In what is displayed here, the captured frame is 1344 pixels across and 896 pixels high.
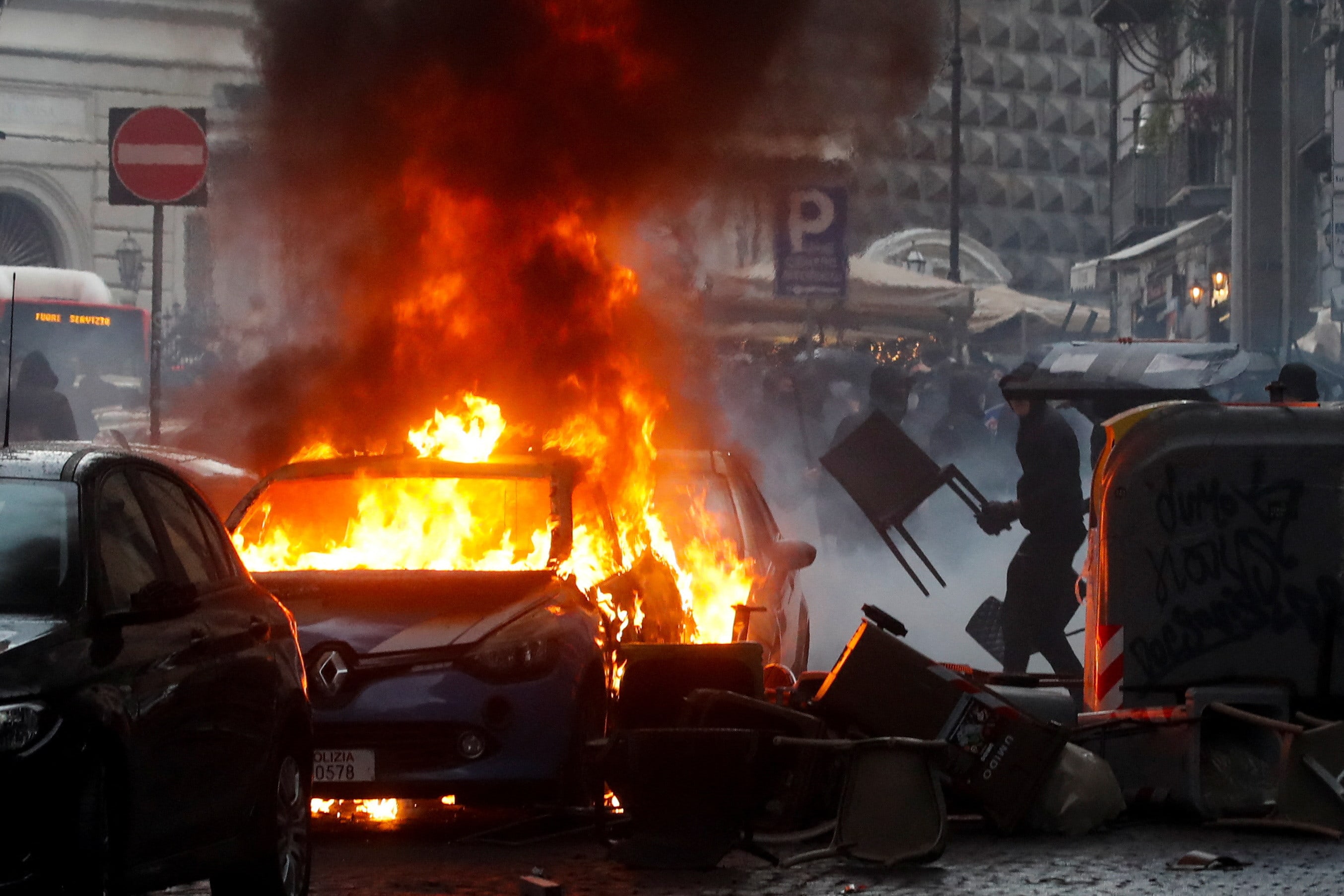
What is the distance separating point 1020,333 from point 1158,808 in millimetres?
29190

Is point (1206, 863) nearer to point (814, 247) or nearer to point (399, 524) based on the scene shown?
point (399, 524)

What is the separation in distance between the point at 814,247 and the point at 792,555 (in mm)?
15030

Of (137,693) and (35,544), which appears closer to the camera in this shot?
(137,693)

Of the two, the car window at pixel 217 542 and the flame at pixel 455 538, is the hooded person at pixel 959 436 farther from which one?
the car window at pixel 217 542

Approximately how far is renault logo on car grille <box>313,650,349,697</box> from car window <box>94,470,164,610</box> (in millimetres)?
2178

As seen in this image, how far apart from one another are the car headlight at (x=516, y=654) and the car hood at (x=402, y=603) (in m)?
0.05

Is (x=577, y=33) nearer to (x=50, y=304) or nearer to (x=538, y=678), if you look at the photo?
(x=538, y=678)

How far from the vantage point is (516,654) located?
8.38 metres

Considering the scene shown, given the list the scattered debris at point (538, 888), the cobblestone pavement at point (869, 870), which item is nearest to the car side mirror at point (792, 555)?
the cobblestone pavement at point (869, 870)

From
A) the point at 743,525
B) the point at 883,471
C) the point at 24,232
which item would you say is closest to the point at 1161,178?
the point at 24,232

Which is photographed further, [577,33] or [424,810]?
[577,33]

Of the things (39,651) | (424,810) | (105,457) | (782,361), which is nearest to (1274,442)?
(424,810)

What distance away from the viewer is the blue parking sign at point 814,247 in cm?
2586

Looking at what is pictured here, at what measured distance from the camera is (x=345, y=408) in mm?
13094
